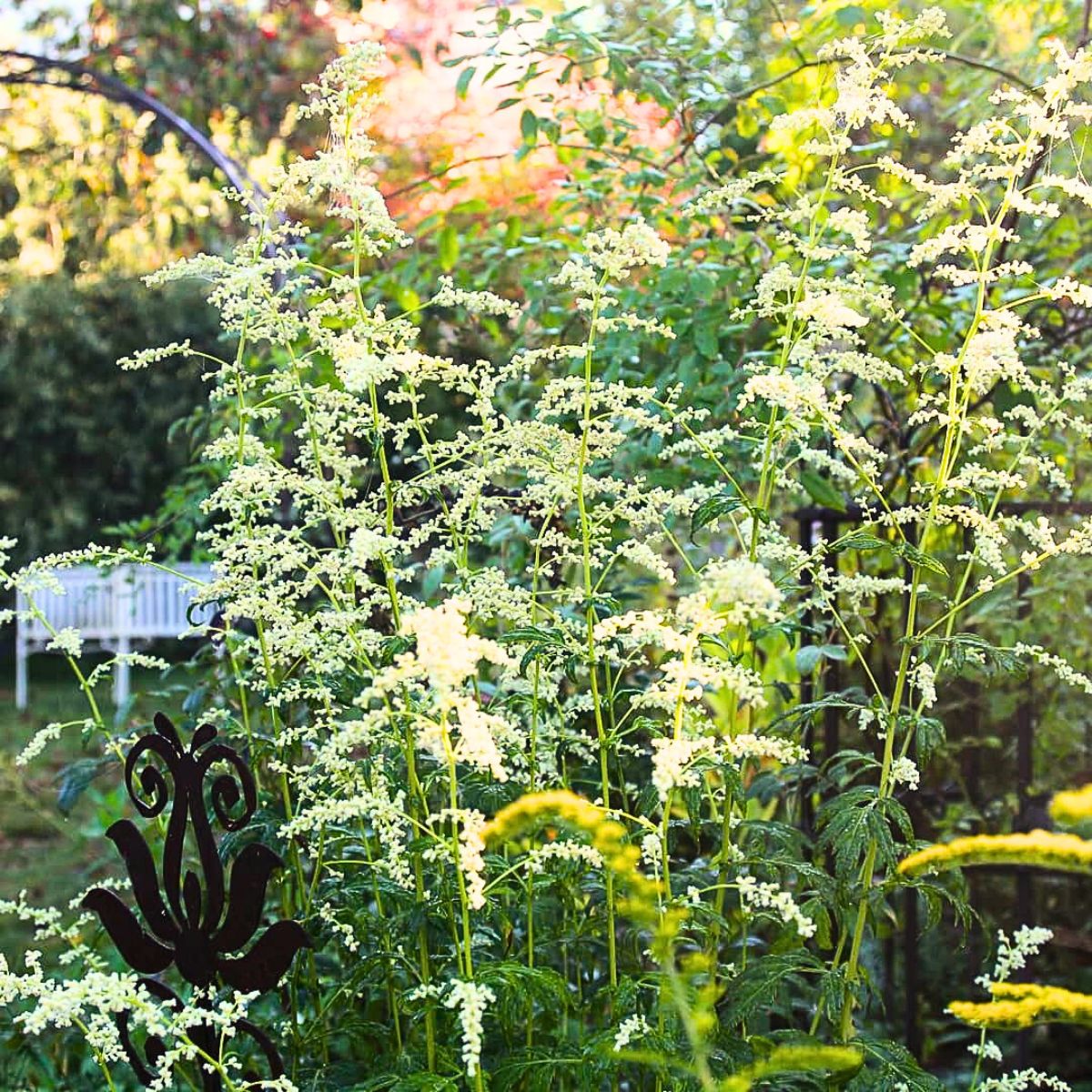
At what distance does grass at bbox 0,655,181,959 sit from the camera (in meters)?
3.78

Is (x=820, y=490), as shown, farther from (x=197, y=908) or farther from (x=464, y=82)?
(x=197, y=908)

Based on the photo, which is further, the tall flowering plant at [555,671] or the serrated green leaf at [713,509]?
the serrated green leaf at [713,509]

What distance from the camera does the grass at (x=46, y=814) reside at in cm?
378

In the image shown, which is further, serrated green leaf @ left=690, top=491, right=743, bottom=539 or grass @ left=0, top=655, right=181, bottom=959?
grass @ left=0, top=655, right=181, bottom=959

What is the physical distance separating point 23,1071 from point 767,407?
1.74m

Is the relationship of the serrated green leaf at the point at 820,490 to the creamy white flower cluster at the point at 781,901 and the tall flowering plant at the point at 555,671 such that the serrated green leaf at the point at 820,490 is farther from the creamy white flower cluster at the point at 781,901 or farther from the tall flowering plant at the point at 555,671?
the creamy white flower cluster at the point at 781,901

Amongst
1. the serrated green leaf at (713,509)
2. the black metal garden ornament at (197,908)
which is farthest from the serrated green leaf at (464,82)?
the black metal garden ornament at (197,908)

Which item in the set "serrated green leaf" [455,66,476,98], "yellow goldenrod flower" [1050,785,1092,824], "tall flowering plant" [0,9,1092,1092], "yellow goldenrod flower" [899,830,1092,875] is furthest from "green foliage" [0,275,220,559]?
"yellow goldenrod flower" [1050,785,1092,824]

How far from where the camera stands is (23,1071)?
236cm

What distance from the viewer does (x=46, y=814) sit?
3.86 meters

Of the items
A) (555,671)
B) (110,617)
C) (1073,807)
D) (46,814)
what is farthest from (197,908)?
(110,617)

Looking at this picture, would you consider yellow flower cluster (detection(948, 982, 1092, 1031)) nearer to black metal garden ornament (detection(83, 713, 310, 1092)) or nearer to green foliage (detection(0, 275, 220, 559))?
black metal garden ornament (detection(83, 713, 310, 1092))

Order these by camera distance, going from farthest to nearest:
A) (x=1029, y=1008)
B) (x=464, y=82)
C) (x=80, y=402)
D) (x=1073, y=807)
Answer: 1. (x=80, y=402)
2. (x=464, y=82)
3. (x=1029, y=1008)
4. (x=1073, y=807)

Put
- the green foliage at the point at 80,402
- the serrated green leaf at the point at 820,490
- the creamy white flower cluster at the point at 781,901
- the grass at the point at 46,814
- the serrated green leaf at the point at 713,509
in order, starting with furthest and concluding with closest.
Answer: the green foliage at the point at 80,402 → the grass at the point at 46,814 → the serrated green leaf at the point at 820,490 → the serrated green leaf at the point at 713,509 → the creamy white flower cluster at the point at 781,901
